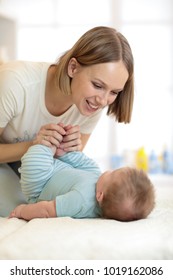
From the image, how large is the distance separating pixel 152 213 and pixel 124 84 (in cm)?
53

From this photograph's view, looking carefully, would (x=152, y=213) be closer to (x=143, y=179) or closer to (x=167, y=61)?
(x=143, y=179)

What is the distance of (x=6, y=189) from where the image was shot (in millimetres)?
2125

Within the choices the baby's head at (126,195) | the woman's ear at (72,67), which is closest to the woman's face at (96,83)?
the woman's ear at (72,67)

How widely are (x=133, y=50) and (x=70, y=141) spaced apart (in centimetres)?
301

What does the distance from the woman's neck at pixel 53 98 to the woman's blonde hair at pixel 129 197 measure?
1.91 ft

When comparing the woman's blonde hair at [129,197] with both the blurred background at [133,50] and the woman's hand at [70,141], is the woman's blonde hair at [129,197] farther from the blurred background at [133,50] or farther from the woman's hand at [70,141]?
the blurred background at [133,50]

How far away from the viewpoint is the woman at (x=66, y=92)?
1.85 m

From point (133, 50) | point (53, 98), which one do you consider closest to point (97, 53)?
point (53, 98)

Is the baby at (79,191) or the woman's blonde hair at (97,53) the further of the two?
the woman's blonde hair at (97,53)

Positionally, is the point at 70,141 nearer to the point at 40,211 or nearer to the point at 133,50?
the point at 40,211

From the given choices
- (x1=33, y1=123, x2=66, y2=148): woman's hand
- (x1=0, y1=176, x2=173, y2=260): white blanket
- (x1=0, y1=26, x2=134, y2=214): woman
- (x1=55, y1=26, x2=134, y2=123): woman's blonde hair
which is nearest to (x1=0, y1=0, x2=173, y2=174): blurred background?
(x1=0, y1=26, x2=134, y2=214): woman

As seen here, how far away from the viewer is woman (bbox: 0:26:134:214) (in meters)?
1.85

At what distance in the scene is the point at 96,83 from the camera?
1.84 metres

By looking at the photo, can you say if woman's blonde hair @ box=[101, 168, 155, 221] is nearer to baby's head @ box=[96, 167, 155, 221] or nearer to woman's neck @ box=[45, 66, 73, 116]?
baby's head @ box=[96, 167, 155, 221]
